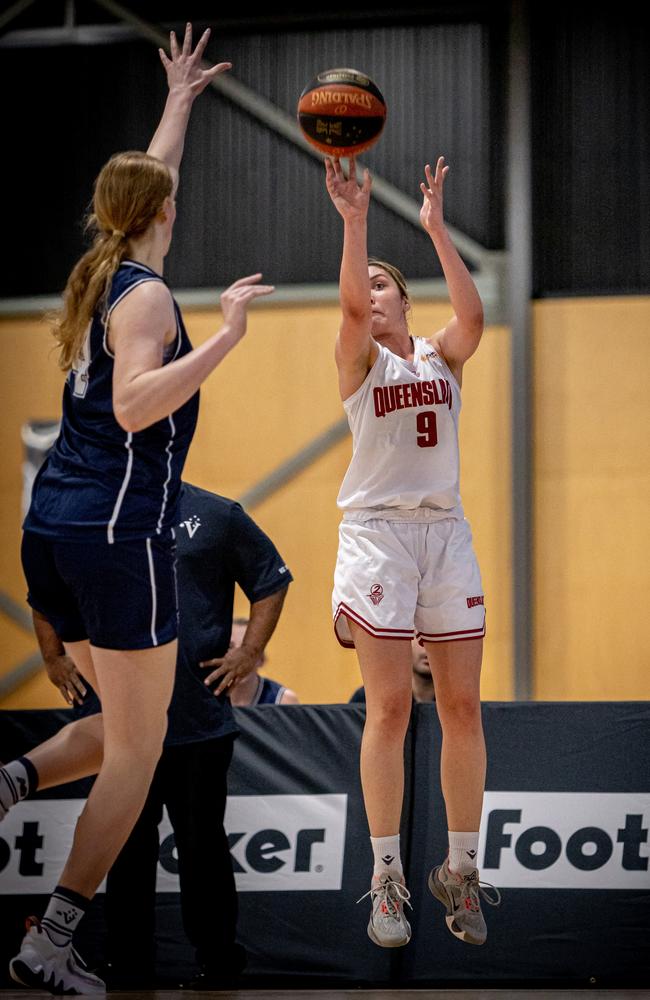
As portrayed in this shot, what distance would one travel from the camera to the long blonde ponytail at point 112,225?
397cm

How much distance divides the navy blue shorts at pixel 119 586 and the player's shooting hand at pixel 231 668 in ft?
5.63

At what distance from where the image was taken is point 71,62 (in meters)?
11.5

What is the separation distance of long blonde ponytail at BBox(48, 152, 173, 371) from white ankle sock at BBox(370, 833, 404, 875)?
2059mm

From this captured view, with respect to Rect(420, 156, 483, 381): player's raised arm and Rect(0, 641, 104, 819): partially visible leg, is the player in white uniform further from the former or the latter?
Rect(0, 641, 104, 819): partially visible leg

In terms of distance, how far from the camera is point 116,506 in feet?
12.6

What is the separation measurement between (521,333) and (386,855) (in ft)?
21.8

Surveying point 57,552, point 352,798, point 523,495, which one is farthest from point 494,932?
point 523,495

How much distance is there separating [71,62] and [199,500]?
7064mm

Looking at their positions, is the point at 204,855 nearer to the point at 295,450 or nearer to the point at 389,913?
the point at 389,913

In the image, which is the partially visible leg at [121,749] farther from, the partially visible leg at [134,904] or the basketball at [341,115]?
the basketball at [341,115]

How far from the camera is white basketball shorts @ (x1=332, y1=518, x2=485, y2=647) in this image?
465cm

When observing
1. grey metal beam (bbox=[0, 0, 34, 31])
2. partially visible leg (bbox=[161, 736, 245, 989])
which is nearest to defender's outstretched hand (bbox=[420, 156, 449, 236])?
partially visible leg (bbox=[161, 736, 245, 989])

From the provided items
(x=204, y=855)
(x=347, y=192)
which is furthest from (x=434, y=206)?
(x=204, y=855)

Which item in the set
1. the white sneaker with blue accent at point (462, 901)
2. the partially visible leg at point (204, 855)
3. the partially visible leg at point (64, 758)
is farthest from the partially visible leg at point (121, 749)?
the partially visible leg at point (204, 855)
